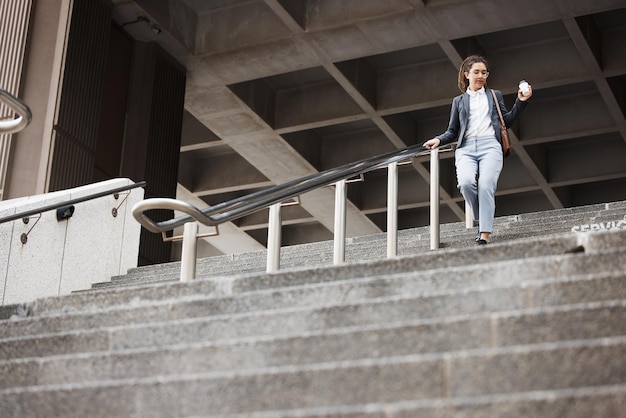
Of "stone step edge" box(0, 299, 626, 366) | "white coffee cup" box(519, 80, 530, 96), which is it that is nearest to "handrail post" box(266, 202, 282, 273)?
"white coffee cup" box(519, 80, 530, 96)

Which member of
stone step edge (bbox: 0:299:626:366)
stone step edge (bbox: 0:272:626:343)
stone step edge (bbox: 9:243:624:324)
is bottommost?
stone step edge (bbox: 0:299:626:366)

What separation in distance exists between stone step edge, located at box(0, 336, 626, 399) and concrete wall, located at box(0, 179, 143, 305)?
5.10 metres

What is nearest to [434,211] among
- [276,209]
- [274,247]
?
[276,209]

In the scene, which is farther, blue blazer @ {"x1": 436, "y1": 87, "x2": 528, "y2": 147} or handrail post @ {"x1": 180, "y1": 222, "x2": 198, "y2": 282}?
blue blazer @ {"x1": 436, "y1": 87, "x2": 528, "y2": 147}

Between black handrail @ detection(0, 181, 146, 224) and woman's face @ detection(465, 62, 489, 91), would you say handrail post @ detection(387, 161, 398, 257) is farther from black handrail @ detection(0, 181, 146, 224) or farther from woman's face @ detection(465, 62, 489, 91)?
black handrail @ detection(0, 181, 146, 224)

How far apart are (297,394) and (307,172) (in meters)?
16.7

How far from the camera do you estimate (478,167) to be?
7.87 metres

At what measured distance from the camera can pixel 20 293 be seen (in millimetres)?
9508

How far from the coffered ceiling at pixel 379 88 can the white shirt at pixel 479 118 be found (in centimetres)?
725

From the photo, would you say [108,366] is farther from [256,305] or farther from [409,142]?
[409,142]

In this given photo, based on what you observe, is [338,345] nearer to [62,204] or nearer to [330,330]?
[330,330]

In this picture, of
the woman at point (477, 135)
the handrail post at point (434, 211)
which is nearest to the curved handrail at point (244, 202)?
the handrail post at point (434, 211)

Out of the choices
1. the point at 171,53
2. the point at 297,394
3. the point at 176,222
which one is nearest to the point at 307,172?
the point at 171,53

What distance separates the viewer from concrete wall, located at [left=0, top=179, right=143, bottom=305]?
31.3ft
